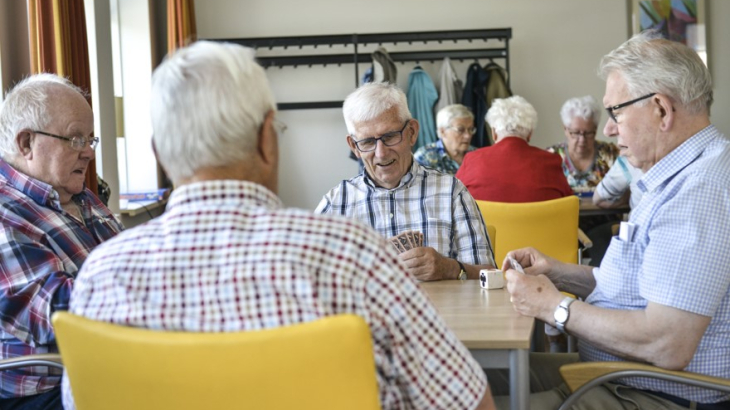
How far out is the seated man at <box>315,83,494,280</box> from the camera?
2.85 metres

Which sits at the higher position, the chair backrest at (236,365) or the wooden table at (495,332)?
the chair backrest at (236,365)

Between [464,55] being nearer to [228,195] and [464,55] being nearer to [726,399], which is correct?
[726,399]

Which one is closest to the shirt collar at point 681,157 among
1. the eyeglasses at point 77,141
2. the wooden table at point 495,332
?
the wooden table at point 495,332

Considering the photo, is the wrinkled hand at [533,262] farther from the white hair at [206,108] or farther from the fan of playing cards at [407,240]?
the white hair at [206,108]

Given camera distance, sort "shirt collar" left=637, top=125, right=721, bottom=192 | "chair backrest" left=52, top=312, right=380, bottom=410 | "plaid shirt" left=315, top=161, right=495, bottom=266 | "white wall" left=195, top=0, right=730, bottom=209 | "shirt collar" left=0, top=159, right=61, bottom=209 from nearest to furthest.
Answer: "chair backrest" left=52, top=312, right=380, bottom=410
"shirt collar" left=637, top=125, right=721, bottom=192
"shirt collar" left=0, top=159, right=61, bottom=209
"plaid shirt" left=315, top=161, right=495, bottom=266
"white wall" left=195, top=0, right=730, bottom=209

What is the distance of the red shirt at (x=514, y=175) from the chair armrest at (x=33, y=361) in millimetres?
2381

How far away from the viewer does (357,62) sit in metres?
7.36

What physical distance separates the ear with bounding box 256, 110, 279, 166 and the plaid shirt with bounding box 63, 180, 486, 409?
0.06 meters

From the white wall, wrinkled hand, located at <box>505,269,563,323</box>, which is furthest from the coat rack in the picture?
wrinkled hand, located at <box>505,269,563,323</box>

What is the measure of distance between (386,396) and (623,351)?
2.77 ft

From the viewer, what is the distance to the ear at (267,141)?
128cm

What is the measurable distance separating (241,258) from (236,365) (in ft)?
0.51

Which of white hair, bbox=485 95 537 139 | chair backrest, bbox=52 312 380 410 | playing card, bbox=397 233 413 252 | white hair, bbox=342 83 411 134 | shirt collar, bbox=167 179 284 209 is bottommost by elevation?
playing card, bbox=397 233 413 252

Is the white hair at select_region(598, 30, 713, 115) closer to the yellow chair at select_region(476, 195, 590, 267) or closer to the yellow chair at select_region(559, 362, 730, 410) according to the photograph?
the yellow chair at select_region(559, 362, 730, 410)
